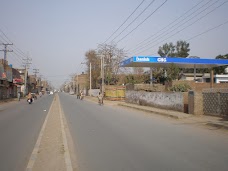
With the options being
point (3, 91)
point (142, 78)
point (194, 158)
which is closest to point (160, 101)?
point (194, 158)

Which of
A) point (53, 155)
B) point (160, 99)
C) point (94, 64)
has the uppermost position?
point (94, 64)

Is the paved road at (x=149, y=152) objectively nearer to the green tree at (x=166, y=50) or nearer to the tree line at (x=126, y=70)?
the tree line at (x=126, y=70)

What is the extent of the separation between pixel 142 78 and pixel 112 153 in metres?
51.7

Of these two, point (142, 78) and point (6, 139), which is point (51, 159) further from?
point (142, 78)

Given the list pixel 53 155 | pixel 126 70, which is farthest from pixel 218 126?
pixel 126 70

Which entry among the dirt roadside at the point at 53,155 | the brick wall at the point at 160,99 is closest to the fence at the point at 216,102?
the brick wall at the point at 160,99

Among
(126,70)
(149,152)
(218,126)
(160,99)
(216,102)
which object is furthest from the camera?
(126,70)

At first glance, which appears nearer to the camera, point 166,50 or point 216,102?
point 216,102

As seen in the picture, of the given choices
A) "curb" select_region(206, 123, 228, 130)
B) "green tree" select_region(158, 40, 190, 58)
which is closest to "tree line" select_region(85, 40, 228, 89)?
"green tree" select_region(158, 40, 190, 58)

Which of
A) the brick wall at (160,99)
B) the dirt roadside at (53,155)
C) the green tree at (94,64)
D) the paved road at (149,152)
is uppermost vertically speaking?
the green tree at (94,64)

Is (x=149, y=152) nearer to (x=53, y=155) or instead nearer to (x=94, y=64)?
(x=53, y=155)

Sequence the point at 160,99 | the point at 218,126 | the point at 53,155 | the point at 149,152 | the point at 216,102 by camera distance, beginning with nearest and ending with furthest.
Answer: the point at 53,155 < the point at 149,152 < the point at 218,126 < the point at 216,102 < the point at 160,99

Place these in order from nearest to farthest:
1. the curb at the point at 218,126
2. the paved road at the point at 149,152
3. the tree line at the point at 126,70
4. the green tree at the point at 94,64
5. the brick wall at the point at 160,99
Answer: the paved road at the point at 149,152
the curb at the point at 218,126
the brick wall at the point at 160,99
the tree line at the point at 126,70
the green tree at the point at 94,64

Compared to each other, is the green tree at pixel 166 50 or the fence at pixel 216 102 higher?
the green tree at pixel 166 50
